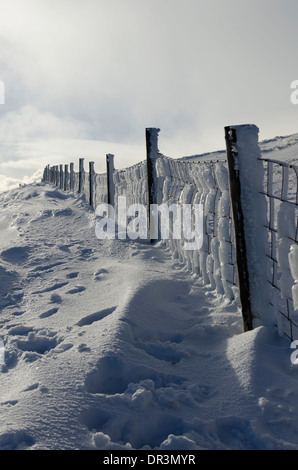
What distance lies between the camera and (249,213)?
296cm

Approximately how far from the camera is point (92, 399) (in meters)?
2.20

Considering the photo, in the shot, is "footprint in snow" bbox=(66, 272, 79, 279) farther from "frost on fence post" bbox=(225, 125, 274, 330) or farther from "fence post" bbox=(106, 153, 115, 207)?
"fence post" bbox=(106, 153, 115, 207)

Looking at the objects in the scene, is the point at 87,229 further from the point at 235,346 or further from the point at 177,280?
the point at 235,346

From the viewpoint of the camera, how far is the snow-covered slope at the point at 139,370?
199cm

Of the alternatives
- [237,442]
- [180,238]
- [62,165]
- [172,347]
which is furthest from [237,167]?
[62,165]

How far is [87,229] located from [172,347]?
197 inches

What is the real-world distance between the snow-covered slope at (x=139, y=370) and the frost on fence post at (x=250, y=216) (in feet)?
0.78

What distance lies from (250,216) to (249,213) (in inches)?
1.0

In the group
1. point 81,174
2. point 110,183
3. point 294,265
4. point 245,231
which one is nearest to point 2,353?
point 245,231

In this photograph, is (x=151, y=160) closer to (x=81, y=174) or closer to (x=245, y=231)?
(x=245, y=231)

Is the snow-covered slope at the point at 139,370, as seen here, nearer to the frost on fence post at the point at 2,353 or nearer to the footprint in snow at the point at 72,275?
the frost on fence post at the point at 2,353
